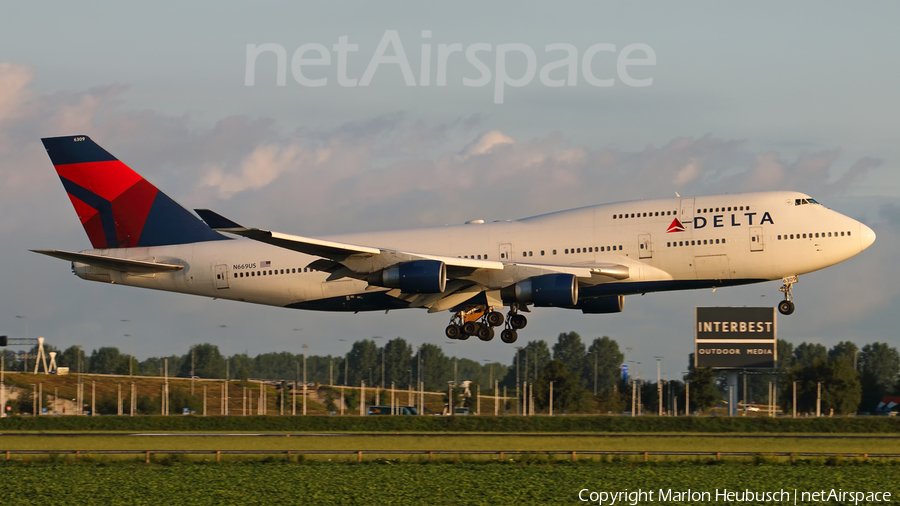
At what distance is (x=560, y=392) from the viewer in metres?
117

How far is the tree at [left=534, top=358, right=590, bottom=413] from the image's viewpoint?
117 metres

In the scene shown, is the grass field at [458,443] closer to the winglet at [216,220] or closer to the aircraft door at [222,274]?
the aircraft door at [222,274]

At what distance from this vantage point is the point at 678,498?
37.0 metres

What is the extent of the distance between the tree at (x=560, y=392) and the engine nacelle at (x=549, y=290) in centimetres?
7026

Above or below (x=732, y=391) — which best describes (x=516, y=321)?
above

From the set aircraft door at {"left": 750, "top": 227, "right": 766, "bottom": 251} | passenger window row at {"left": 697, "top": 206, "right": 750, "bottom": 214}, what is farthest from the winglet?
aircraft door at {"left": 750, "top": 227, "right": 766, "bottom": 251}

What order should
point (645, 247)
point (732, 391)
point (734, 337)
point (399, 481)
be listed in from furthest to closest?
point (734, 337)
point (732, 391)
point (645, 247)
point (399, 481)

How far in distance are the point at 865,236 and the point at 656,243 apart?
9746 millimetres

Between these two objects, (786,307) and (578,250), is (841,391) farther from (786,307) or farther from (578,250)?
(578,250)

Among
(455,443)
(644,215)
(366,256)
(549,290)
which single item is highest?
(644,215)

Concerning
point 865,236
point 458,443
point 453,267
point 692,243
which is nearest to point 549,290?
point 453,267

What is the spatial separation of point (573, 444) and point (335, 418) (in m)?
23.8

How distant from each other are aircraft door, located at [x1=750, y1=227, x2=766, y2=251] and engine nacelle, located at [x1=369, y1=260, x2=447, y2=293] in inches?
567

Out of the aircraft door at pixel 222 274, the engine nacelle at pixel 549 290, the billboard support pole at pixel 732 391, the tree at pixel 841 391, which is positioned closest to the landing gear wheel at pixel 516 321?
the engine nacelle at pixel 549 290
